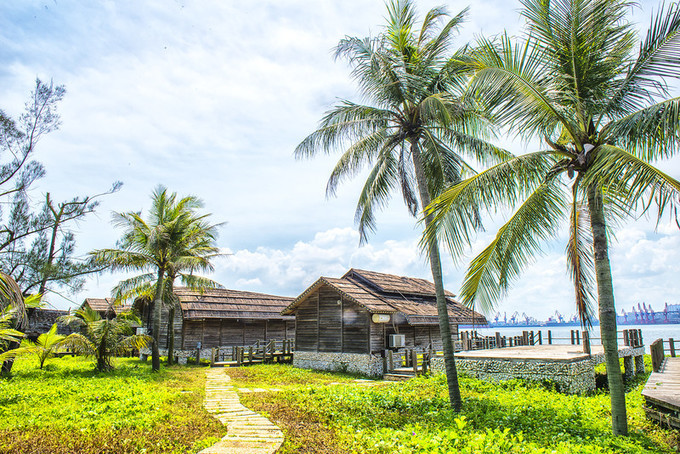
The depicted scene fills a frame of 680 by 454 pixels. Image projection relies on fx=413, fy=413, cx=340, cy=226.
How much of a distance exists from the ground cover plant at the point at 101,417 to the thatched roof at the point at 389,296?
25.5ft

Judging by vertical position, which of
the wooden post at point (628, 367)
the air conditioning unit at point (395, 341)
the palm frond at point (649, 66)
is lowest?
the wooden post at point (628, 367)

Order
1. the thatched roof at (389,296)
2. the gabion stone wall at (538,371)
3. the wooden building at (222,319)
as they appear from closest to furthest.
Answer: the gabion stone wall at (538,371) < the thatched roof at (389,296) < the wooden building at (222,319)

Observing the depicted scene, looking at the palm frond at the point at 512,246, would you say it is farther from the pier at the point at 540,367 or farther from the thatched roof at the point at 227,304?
the thatched roof at the point at 227,304

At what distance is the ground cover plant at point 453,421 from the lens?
6.66 metres

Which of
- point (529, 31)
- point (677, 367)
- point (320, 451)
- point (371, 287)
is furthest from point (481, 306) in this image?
point (371, 287)

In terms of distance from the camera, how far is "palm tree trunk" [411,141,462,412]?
9.64 metres

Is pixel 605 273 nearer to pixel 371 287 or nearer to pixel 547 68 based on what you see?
pixel 547 68

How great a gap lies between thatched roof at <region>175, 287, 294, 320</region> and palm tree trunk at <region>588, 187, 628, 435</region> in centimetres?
1908

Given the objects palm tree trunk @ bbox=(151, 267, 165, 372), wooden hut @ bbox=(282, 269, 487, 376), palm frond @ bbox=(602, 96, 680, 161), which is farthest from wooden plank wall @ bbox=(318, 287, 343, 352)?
palm frond @ bbox=(602, 96, 680, 161)

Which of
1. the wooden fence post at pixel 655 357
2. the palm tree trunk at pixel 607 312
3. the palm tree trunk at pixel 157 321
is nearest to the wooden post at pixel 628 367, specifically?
the wooden fence post at pixel 655 357

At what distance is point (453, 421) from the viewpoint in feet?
Answer: 28.4

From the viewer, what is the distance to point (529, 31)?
7691 millimetres

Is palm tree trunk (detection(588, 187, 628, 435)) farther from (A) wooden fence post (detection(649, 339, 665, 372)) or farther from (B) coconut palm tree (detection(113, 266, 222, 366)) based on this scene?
(B) coconut palm tree (detection(113, 266, 222, 366))

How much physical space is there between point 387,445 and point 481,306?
3173 mm
